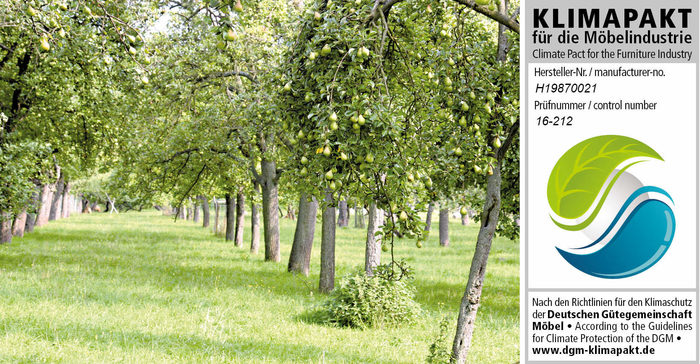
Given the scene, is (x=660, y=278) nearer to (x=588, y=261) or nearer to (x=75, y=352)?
(x=588, y=261)

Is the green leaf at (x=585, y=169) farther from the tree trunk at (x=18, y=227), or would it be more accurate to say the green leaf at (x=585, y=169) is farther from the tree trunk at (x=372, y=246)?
the tree trunk at (x=18, y=227)

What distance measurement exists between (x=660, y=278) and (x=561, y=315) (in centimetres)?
64

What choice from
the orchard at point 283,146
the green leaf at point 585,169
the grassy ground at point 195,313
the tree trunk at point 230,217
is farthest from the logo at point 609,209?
the tree trunk at point 230,217

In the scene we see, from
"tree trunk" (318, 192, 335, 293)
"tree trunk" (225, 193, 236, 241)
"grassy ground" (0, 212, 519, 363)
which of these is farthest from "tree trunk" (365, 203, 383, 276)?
"tree trunk" (225, 193, 236, 241)

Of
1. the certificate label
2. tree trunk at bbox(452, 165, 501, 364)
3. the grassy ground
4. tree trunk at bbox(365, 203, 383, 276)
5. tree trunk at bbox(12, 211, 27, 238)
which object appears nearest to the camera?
the certificate label

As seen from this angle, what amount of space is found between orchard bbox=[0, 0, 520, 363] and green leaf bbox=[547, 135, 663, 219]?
1.14 meters

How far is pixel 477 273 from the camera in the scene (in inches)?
240

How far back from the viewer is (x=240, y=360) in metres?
7.32

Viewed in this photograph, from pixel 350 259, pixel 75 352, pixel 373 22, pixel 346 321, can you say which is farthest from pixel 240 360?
pixel 350 259

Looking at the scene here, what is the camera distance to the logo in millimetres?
3959

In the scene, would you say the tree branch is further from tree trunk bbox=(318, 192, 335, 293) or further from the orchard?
tree trunk bbox=(318, 192, 335, 293)

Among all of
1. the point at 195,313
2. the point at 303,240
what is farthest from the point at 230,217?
the point at 195,313

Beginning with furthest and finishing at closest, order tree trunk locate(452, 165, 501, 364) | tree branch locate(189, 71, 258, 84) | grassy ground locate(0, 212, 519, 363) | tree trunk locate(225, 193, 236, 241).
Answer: tree trunk locate(225, 193, 236, 241) < tree branch locate(189, 71, 258, 84) < grassy ground locate(0, 212, 519, 363) < tree trunk locate(452, 165, 501, 364)

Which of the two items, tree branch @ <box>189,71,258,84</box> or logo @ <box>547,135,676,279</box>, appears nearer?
logo @ <box>547,135,676,279</box>
